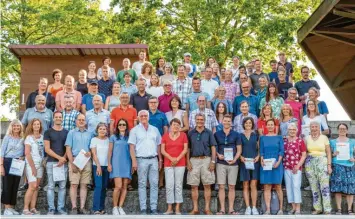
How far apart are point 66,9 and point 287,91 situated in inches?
734

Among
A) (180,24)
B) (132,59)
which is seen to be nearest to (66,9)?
(180,24)

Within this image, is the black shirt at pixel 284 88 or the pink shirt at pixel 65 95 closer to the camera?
the pink shirt at pixel 65 95

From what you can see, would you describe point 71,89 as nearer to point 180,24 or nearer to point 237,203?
point 237,203

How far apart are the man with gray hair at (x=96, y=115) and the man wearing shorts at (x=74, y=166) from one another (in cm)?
50

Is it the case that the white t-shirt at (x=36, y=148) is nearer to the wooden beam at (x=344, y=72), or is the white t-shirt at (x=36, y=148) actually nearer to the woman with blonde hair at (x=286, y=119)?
the woman with blonde hair at (x=286, y=119)

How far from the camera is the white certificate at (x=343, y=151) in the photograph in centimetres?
1196

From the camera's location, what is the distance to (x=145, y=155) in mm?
11836

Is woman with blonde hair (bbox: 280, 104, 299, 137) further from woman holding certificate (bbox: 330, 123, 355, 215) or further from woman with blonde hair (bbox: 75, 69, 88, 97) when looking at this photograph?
woman with blonde hair (bbox: 75, 69, 88, 97)

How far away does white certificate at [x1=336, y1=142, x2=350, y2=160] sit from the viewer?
12.0 m

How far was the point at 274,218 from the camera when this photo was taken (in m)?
9.76

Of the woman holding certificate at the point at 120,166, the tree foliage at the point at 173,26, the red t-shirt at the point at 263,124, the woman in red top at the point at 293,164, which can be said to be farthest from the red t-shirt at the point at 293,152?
the tree foliage at the point at 173,26

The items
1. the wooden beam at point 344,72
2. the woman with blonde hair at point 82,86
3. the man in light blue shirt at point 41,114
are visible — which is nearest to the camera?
the man in light blue shirt at point 41,114

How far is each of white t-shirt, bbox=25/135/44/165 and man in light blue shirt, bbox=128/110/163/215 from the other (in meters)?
1.54

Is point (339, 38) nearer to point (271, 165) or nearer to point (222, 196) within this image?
point (271, 165)
